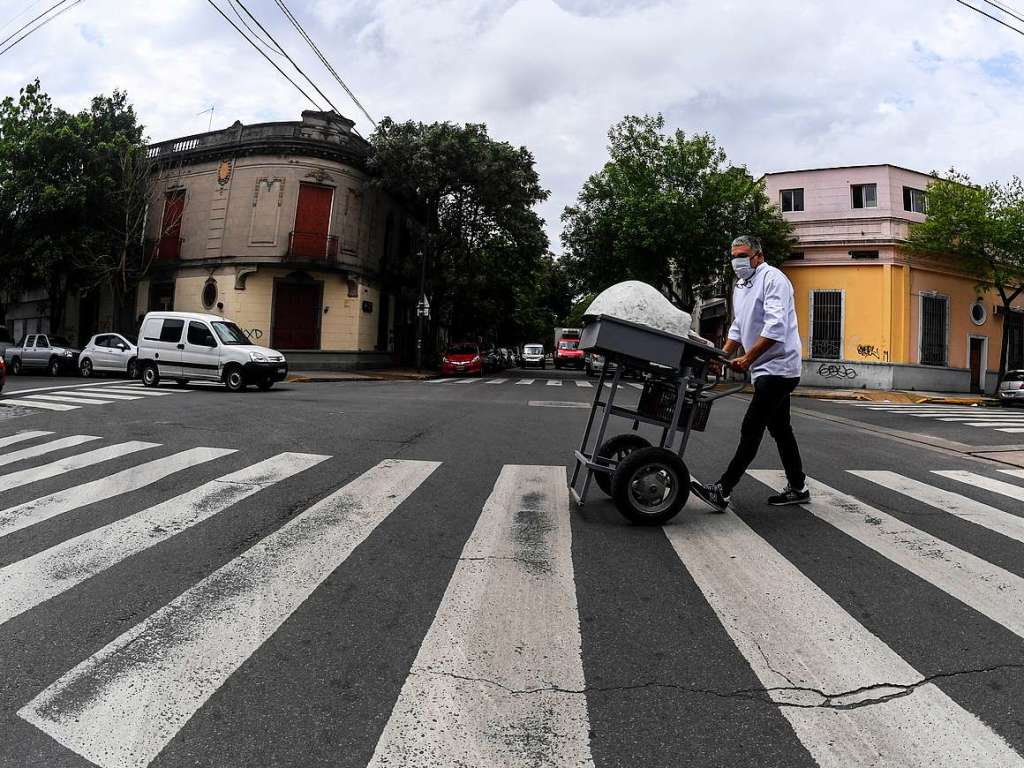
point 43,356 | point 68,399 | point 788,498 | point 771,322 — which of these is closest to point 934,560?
point 788,498

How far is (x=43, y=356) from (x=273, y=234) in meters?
8.74

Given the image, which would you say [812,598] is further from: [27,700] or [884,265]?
[884,265]

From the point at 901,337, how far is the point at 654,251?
404 inches

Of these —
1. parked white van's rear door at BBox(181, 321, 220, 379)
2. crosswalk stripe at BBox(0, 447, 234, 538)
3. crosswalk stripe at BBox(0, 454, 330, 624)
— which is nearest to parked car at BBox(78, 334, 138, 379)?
parked white van's rear door at BBox(181, 321, 220, 379)

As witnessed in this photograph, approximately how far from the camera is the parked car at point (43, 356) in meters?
21.8

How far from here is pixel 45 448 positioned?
6.69 metres

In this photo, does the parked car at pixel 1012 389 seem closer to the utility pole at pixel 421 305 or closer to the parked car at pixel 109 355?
the utility pole at pixel 421 305

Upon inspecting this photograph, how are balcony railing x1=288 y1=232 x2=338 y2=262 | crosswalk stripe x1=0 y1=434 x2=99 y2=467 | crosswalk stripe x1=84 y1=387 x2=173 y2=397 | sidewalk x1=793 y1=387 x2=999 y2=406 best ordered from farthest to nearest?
balcony railing x1=288 y1=232 x2=338 y2=262
sidewalk x1=793 y1=387 x2=999 y2=406
crosswalk stripe x1=84 y1=387 x2=173 y2=397
crosswalk stripe x1=0 y1=434 x2=99 y2=467

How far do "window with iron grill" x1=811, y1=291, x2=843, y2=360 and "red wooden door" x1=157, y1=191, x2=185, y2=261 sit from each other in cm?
2573

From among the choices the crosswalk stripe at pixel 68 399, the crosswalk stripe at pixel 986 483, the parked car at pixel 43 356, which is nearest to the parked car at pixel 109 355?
the parked car at pixel 43 356

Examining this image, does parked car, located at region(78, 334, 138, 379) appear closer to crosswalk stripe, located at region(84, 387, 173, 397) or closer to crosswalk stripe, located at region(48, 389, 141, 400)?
crosswalk stripe, located at region(84, 387, 173, 397)

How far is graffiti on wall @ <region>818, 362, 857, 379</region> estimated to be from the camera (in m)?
25.3

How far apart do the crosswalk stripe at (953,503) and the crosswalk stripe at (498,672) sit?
3071 millimetres

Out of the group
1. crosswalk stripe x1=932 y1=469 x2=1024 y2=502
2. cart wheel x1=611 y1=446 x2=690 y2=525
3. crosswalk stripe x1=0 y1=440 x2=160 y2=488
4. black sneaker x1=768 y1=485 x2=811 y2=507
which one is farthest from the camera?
crosswalk stripe x1=932 y1=469 x2=1024 y2=502
